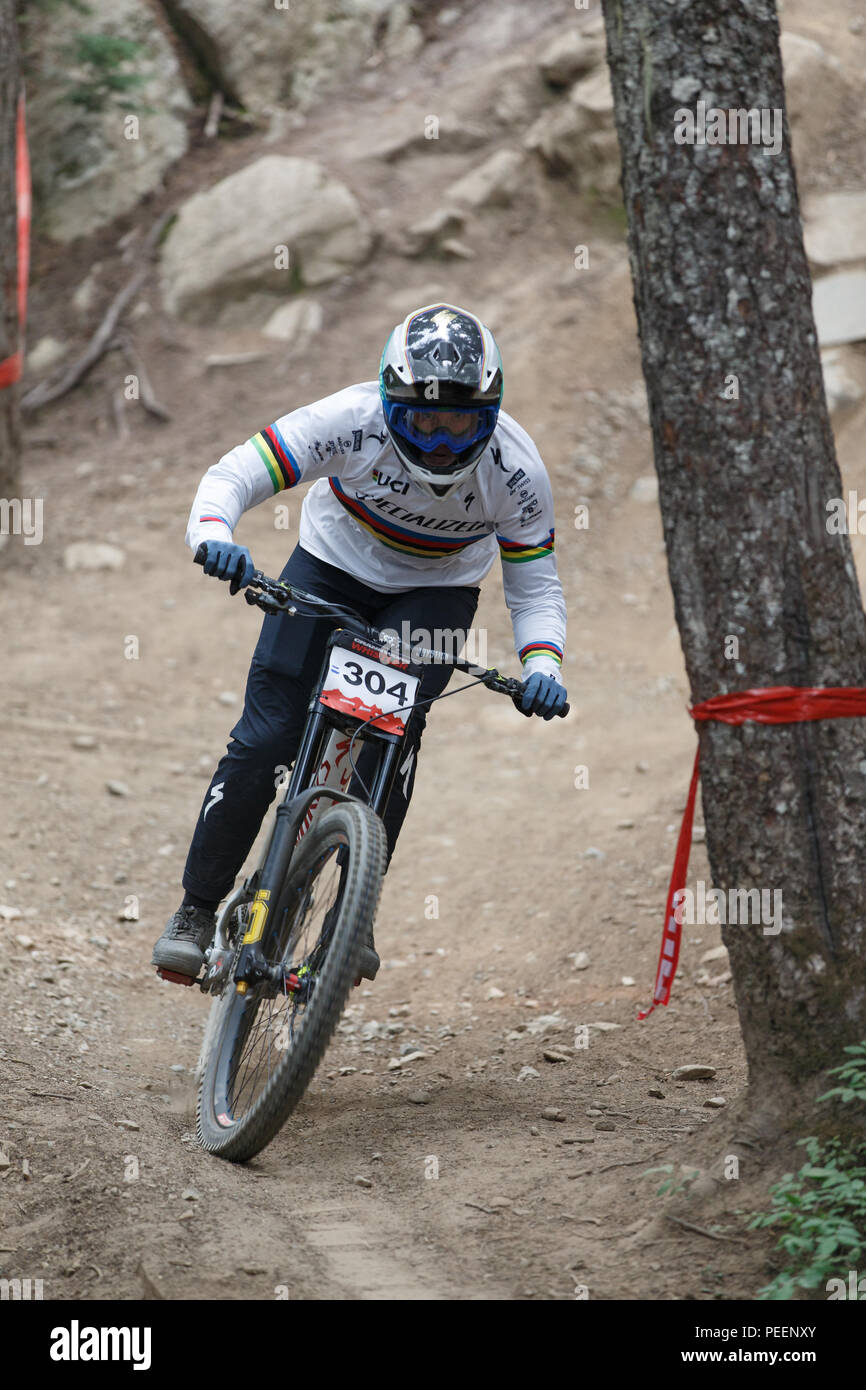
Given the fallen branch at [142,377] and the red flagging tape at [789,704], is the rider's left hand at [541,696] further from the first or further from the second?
the fallen branch at [142,377]

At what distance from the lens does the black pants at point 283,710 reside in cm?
391

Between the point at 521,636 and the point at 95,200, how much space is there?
512 inches

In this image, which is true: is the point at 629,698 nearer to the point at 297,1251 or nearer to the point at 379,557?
the point at 379,557

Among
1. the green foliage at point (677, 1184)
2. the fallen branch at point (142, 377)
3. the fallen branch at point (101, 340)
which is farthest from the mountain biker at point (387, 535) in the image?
the fallen branch at point (101, 340)

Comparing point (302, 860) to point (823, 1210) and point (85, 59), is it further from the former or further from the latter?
point (85, 59)

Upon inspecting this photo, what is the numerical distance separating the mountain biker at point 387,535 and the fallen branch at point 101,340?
33.5 ft

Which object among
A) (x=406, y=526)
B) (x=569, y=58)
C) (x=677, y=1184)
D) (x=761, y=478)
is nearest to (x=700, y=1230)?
(x=677, y=1184)

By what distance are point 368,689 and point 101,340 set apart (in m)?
11.3

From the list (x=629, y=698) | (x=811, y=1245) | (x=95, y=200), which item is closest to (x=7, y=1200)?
(x=811, y=1245)

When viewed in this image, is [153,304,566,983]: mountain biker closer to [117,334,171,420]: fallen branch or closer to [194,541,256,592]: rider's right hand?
[194,541,256,592]: rider's right hand

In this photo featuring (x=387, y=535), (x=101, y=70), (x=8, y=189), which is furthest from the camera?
(x=101, y=70)

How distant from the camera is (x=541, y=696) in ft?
12.0

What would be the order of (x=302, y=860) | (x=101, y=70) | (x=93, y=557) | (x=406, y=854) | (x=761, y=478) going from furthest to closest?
(x=101, y=70) < (x=93, y=557) < (x=406, y=854) < (x=302, y=860) < (x=761, y=478)

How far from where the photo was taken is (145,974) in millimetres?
5504
